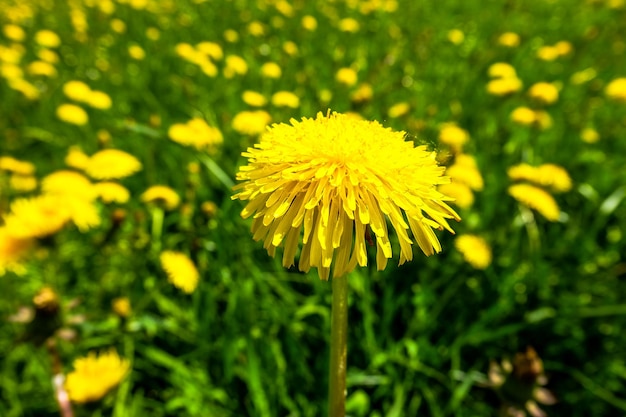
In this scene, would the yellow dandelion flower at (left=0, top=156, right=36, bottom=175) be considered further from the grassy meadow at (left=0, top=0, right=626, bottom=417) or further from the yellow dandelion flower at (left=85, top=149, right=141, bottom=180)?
the yellow dandelion flower at (left=85, top=149, right=141, bottom=180)

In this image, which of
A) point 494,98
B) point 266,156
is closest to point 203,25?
point 494,98

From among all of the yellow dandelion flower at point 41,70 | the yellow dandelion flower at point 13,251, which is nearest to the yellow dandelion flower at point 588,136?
the yellow dandelion flower at point 13,251

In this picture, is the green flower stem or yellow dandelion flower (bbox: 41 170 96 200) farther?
yellow dandelion flower (bbox: 41 170 96 200)

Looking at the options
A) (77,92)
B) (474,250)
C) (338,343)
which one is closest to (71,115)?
(77,92)

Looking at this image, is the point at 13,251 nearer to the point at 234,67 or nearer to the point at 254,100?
the point at 254,100

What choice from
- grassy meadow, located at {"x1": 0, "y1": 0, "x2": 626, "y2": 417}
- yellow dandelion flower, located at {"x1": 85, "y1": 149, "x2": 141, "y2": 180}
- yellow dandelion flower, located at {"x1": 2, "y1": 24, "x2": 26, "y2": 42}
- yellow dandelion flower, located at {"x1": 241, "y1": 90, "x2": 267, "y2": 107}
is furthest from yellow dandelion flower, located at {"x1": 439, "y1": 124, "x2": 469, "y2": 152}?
yellow dandelion flower, located at {"x1": 2, "y1": 24, "x2": 26, "y2": 42}

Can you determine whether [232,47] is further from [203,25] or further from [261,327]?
[261,327]

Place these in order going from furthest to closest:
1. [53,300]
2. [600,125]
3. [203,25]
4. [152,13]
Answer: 1. [152,13]
2. [203,25]
3. [600,125]
4. [53,300]

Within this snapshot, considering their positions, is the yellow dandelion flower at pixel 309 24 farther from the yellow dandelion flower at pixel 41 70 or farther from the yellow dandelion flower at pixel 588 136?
the yellow dandelion flower at pixel 588 136
